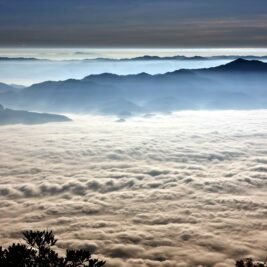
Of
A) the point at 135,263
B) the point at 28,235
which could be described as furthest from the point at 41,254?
the point at 135,263

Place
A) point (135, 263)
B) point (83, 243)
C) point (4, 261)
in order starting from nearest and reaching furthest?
point (4, 261)
point (135, 263)
point (83, 243)

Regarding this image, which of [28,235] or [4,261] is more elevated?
[28,235]

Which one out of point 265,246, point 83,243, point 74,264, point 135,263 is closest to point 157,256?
point 135,263

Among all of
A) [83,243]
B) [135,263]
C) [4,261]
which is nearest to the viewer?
[4,261]

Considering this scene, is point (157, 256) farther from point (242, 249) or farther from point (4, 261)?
point (4, 261)

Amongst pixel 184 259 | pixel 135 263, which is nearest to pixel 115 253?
pixel 135 263

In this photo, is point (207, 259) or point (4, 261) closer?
point (4, 261)

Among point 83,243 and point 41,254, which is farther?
point 83,243

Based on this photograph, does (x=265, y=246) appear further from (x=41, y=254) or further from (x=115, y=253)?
(x=41, y=254)
